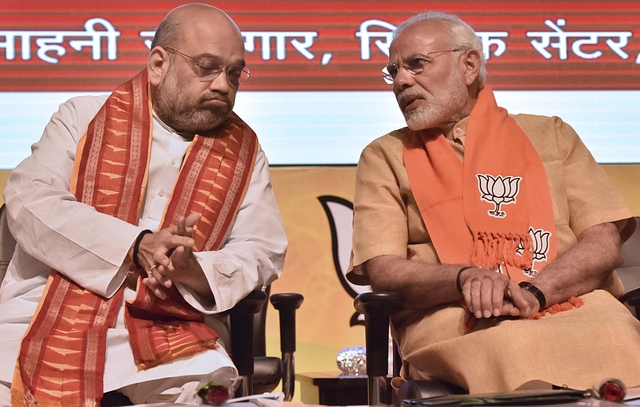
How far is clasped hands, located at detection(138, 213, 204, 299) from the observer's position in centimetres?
257

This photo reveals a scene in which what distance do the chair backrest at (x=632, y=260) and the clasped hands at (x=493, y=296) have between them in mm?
886

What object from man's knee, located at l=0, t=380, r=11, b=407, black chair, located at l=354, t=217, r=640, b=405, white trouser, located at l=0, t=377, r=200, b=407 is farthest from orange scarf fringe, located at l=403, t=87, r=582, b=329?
man's knee, located at l=0, t=380, r=11, b=407

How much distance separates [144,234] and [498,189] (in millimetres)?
1137

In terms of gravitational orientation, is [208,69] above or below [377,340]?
above

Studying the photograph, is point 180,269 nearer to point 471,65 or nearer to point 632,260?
point 471,65

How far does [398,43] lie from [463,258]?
0.81m

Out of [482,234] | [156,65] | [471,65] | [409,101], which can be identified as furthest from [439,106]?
[156,65]

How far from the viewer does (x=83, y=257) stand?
2680 millimetres

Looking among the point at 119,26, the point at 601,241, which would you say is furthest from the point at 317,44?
the point at 601,241

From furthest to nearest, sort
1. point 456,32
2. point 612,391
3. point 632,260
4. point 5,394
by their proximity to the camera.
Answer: point 632,260 < point 456,32 < point 5,394 < point 612,391

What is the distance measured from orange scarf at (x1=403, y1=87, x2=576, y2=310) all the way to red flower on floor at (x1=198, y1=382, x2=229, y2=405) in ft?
3.62

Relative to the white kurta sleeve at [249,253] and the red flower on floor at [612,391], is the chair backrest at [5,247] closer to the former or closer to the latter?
the white kurta sleeve at [249,253]

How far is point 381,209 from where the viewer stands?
3.01 meters

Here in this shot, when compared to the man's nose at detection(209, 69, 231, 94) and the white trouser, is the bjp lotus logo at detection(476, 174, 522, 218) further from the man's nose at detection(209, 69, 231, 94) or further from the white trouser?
the white trouser
